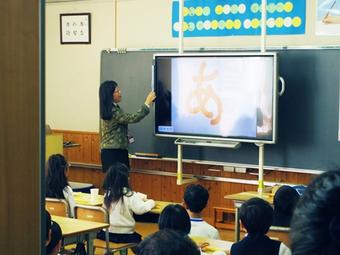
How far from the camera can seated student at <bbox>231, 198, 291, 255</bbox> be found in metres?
3.04

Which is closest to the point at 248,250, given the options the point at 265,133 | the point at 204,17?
the point at 265,133

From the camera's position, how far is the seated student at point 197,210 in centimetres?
393

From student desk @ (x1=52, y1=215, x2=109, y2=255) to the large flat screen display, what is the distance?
7.68ft

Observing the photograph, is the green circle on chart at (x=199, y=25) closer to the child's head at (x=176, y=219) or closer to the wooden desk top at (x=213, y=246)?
the wooden desk top at (x=213, y=246)

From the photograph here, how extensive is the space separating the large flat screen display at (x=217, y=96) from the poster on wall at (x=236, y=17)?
496 mm

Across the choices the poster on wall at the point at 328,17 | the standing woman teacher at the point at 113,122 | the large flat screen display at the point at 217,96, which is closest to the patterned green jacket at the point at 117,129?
the standing woman teacher at the point at 113,122

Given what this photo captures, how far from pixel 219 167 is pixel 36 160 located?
516 centimetres

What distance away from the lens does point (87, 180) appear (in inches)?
300

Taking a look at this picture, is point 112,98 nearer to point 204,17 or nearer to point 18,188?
point 204,17

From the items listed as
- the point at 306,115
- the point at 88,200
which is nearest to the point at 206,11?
the point at 306,115

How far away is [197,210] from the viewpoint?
4199mm

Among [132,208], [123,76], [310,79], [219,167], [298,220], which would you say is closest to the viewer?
[298,220]

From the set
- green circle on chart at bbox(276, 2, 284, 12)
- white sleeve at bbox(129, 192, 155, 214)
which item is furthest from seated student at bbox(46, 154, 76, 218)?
green circle on chart at bbox(276, 2, 284, 12)

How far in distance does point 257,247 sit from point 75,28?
5.11 meters
